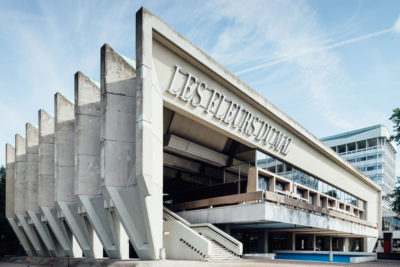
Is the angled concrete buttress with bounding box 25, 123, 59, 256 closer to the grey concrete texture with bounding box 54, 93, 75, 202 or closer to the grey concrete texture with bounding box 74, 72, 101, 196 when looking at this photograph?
the grey concrete texture with bounding box 54, 93, 75, 202

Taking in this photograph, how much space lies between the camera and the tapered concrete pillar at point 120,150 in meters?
20.8

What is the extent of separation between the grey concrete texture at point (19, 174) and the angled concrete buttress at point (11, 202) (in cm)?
260

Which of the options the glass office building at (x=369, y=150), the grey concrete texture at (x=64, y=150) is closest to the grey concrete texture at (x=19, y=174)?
the grey concrete texture at (x=64, y=150)

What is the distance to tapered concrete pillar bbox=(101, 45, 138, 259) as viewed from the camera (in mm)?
20766

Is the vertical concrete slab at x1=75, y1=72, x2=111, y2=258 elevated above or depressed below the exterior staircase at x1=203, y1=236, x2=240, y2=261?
above

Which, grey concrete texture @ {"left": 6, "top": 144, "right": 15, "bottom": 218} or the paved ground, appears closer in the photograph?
the paved ground

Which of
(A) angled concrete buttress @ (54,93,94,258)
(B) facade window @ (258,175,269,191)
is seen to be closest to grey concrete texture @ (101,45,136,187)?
(A) angled concrete buttress @ (54,93,94,258)

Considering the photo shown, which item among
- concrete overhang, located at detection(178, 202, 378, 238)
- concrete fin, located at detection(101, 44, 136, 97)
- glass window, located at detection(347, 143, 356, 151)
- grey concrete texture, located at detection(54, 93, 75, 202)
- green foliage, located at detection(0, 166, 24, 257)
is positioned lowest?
green foliage, located at detection(0, 166, 24, 257)

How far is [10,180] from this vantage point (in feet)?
133

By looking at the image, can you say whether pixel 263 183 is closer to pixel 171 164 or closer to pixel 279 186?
pixel 279 186

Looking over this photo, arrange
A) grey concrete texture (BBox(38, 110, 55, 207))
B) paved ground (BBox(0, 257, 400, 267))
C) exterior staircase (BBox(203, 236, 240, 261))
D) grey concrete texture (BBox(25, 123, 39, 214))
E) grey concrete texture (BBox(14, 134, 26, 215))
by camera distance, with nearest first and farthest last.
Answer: paved ground (BBox(0, 257, 400, 267))
exterior staircase (BBox(203, 236, 240, 261))
grey concrete texture (BBox(38, 110, 55, 207))
grey concrete texture (BBox(25, 123, 39, 214))
grey concrete texture (BBox(14, 134, 26, 215))

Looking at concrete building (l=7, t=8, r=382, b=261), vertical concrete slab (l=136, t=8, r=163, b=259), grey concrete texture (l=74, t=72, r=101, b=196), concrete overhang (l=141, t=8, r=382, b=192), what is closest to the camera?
vertical concrete slab (l=136, t=8, r=163, b=259)

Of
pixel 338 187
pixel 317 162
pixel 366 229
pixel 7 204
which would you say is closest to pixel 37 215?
pixel 7 204

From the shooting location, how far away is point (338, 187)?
135 ft
